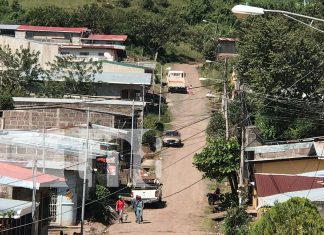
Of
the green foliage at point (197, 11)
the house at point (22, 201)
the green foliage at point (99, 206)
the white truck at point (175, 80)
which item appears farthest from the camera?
the green foliage at point (197, 11)

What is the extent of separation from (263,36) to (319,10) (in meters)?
16.9

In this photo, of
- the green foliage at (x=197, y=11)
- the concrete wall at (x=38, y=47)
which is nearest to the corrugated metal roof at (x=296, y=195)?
the concrete wall at (x=38, y=47)

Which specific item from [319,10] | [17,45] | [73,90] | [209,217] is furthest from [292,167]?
[319,10]

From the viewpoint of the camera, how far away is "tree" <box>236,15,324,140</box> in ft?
125

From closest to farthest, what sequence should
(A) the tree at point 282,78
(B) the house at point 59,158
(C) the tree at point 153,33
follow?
(B) the house at point 59,158
(A) the tree at point 282,78
(C) the tree at point 153,33

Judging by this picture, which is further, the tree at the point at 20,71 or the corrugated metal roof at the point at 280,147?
the tree at the point at 20,71

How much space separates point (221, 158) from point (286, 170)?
3788 millimetres

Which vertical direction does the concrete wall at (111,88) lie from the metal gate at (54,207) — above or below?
above

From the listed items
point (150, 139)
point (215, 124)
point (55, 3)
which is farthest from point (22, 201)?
point (55, 3)

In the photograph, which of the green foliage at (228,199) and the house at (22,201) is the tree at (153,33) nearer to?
the green foliage at (228,199)

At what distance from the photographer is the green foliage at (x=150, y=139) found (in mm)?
40400

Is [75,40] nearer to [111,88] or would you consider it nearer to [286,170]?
[111,88]

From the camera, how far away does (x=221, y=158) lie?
30.1 m

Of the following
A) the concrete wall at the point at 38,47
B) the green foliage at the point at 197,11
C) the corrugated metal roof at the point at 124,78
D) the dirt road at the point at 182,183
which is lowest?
the dirt road at the point at 182,183
